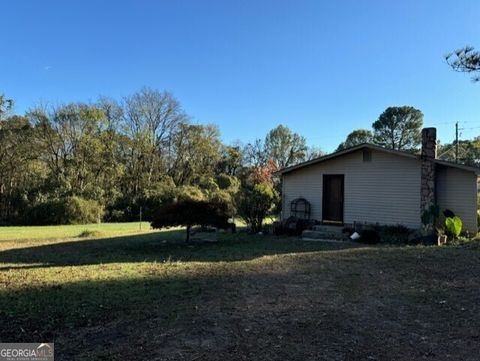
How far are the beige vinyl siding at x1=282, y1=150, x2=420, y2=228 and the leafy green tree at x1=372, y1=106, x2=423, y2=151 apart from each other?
30.9 metres

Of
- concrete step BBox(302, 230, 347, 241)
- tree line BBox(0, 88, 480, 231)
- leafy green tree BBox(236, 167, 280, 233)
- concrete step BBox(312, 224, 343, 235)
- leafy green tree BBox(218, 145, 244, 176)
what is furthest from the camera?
leafy green tree BBox(218, 145, 244, 176)

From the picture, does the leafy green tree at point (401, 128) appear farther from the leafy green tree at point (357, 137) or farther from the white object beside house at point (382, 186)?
the white object beside house at point (382, 186)

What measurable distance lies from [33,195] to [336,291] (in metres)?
24.3

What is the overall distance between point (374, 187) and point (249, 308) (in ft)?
34.7

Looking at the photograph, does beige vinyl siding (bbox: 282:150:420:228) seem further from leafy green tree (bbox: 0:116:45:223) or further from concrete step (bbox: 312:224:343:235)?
leafy green tree (bbox: 0:116:45:223)

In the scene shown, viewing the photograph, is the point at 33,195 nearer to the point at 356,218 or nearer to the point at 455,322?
the point at 356,218

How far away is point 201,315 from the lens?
4316mm

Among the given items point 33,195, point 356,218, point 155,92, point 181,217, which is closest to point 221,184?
point 155,92

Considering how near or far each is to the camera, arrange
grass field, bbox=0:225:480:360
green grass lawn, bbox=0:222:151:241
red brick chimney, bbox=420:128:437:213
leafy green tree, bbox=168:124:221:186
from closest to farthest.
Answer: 1. grass field, bbox=0:225:480:360
2. red brick chimney, bbox=420:128:437:213
3. green grass lawn, bbox=0:222:151:241
4. leafy green tree, bbox=168:124:221:186

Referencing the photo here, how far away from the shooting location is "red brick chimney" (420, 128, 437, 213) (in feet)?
41.6

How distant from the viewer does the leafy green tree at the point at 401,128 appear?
142 feet

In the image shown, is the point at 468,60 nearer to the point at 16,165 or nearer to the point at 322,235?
the point at 322,235

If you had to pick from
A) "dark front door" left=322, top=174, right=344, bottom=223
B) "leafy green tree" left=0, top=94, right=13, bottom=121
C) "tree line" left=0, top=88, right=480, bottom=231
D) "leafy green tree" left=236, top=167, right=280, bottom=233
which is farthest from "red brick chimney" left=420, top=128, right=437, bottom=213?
"leafy green tree" left=0, top=94, right=13, bottom=121

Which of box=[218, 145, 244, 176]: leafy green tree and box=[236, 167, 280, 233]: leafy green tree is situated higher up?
box=[218, 145, 244, 176]: leafy green tree
